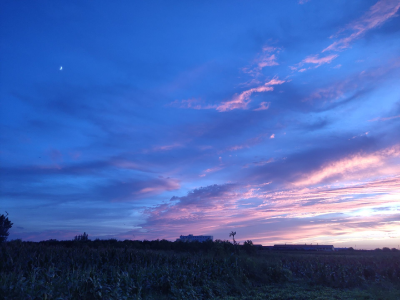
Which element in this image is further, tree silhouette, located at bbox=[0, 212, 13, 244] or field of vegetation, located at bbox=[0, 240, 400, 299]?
tree silhouette, located at bbox=[0, 212, 13, 244]

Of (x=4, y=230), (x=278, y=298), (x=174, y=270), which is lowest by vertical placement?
(x=278, y=298)

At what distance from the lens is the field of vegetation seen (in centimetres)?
889

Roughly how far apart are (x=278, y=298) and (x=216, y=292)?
2.97 meters

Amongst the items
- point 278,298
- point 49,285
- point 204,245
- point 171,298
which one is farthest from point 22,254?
point 204,245

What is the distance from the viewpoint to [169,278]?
41.5ft

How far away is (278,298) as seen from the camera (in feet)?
42.6

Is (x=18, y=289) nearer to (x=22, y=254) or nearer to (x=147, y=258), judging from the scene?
(x=22, y=254)

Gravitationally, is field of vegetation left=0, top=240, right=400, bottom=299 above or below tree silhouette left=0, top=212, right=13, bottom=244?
below

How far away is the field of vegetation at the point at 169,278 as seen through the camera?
29.2 ft

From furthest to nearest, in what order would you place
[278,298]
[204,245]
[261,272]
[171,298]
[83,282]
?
[204,245]
[261,272]
[278,298]
[171,298]
[83,282]

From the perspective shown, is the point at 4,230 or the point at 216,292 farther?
the point at 4,230

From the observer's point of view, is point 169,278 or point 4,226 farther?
point 4,226

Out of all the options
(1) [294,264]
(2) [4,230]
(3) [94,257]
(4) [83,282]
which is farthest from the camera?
(2) [4,230]

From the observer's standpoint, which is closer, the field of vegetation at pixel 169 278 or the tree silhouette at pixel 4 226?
the field of vegetation at pixel 169 278
